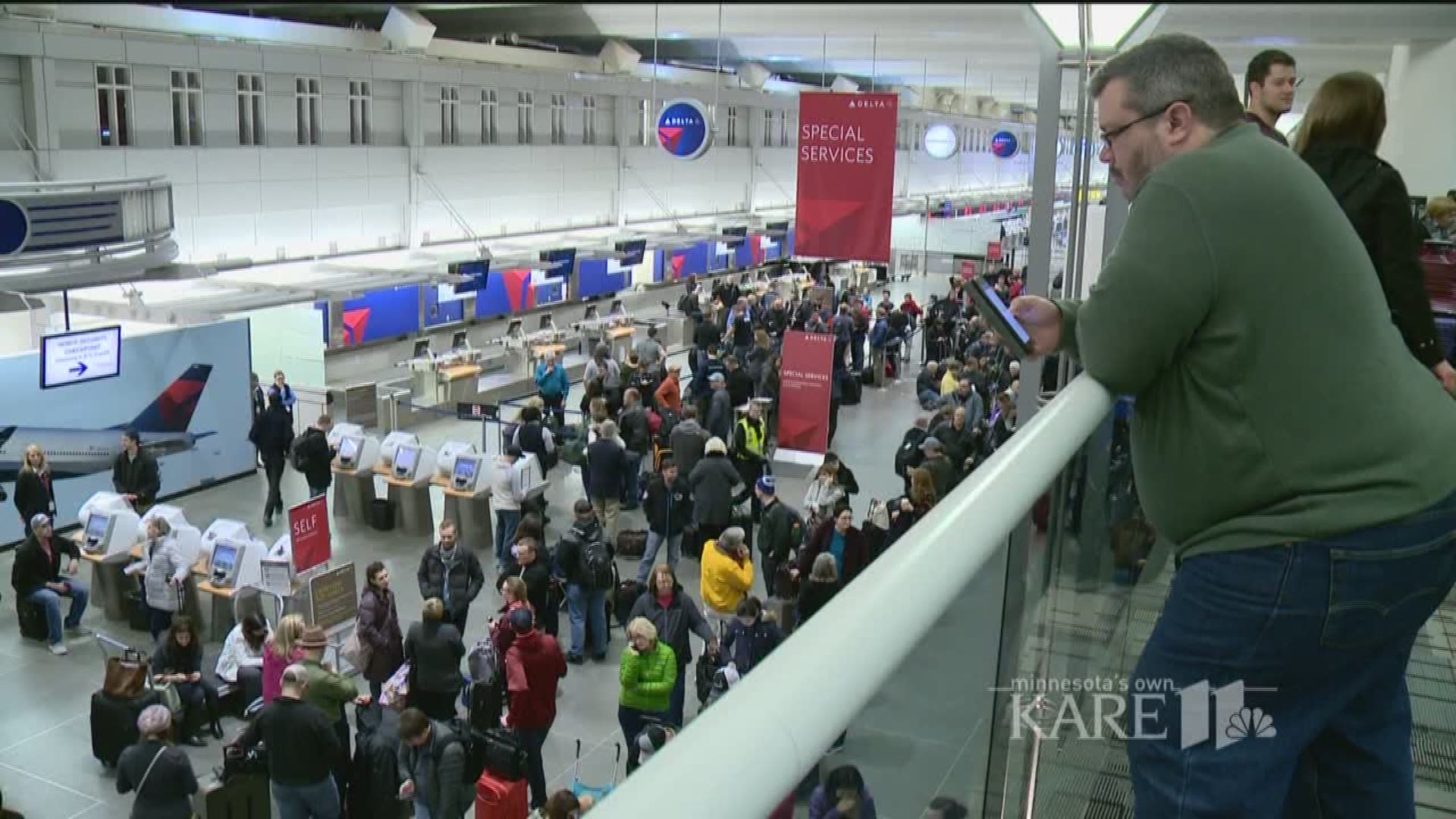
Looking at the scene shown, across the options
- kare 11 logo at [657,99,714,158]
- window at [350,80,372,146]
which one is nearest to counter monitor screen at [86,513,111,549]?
kare 11 logo at [657,99,714,158]

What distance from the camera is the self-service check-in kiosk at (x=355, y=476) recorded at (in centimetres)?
1496

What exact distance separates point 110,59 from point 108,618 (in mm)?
8380

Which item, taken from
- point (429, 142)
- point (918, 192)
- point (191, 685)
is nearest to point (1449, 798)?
point (191, 685)

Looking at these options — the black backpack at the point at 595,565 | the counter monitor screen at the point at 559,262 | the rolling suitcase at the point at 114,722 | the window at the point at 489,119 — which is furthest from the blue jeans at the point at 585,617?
the window at the point at 489,119

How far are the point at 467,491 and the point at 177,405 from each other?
476 cm

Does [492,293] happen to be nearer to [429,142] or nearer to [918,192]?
[429,142]

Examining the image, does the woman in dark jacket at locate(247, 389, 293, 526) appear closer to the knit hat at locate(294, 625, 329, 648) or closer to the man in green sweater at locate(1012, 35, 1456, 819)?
the knit hat at locate(294, 625, 329, 648)

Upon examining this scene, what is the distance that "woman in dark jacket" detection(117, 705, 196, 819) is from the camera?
24.4ft

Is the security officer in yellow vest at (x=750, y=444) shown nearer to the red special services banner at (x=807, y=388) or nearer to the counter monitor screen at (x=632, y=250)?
the red special services banner at (x=807, y=388)

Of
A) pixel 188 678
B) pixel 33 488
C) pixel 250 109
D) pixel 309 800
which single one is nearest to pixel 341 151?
pixel 250 109

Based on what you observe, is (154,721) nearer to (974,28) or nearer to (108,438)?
(108,438)

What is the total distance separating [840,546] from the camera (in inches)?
414

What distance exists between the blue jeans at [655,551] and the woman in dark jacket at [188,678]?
14.0ft

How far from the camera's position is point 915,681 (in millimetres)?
1139
